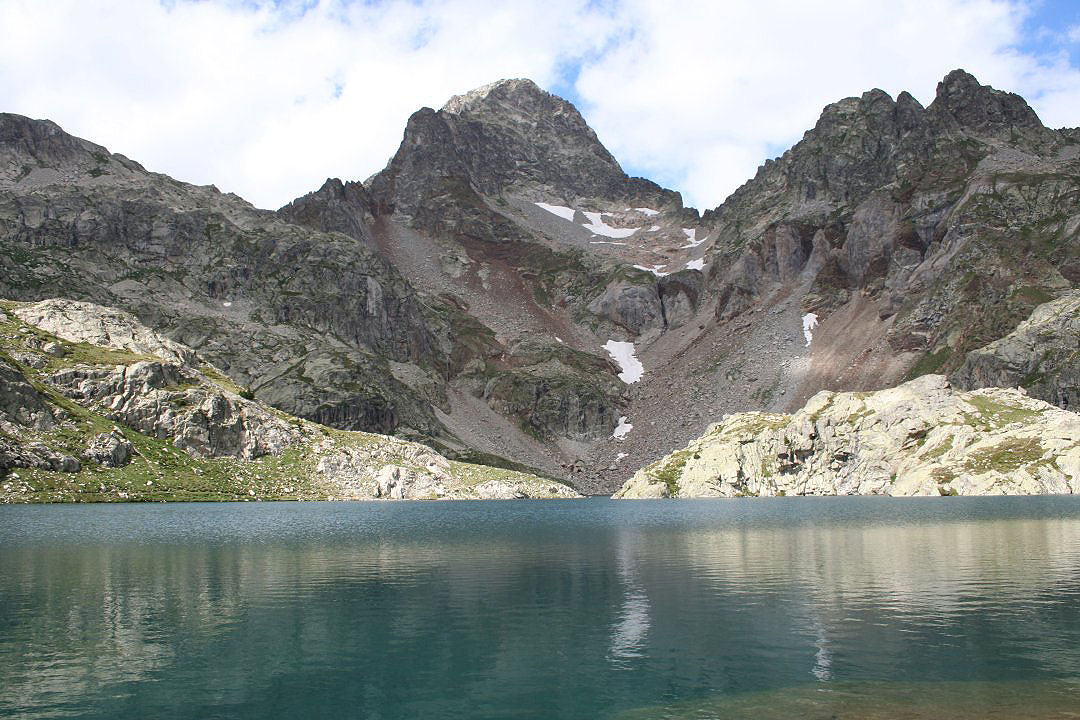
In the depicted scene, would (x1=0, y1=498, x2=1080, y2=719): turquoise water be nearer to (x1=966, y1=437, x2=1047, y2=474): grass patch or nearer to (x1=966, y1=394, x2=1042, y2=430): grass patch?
(x1=966, y1=437, x2=1047, y2=474): grass patch

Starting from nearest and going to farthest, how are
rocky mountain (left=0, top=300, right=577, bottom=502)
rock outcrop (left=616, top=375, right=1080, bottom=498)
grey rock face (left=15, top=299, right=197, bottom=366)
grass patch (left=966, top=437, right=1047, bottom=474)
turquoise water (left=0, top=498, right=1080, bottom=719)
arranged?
1. turquoise water (left=0, top=498, right=1080, bottom=719)
2. rocky mountain (left=0, top=300, right=577, bottom=502)
3. grass patch (left=966, top=437, right=1047, bottom=474)
4. rock outcrop (left=616, top=375, right=1080, bottom=498)
5. grey rock face (left=15, top=299, right=197, bottom=366)

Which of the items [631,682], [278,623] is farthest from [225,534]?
[631,682]

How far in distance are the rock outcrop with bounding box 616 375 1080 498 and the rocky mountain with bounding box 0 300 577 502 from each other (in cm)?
4730

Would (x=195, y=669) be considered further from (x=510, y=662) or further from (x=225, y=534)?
(x=225, y=534)

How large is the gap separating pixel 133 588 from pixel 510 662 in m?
26.4

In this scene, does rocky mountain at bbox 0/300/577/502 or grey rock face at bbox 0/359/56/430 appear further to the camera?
rocky mountain at bbox 0/300/577/502

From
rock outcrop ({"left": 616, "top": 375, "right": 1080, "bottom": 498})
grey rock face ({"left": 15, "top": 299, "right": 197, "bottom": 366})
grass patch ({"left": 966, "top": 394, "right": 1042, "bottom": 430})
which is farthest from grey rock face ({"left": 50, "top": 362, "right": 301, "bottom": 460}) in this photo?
grass patch ({"left": 966, "top": 394, "right": 1042, "bottom": 430})

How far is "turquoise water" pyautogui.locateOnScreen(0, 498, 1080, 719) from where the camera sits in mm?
23672

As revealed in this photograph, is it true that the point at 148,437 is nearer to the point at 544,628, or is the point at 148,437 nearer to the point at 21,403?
the point at 21,403

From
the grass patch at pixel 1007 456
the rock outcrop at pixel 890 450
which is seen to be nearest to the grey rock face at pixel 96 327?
the rock outcrop at pixel 890 450

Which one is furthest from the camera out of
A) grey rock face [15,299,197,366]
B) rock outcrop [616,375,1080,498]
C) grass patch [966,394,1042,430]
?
grey rock face [15,299,197,366]

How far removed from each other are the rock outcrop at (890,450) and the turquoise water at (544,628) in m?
84.4

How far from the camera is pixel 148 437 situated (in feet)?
453

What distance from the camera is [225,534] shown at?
74.8 m
